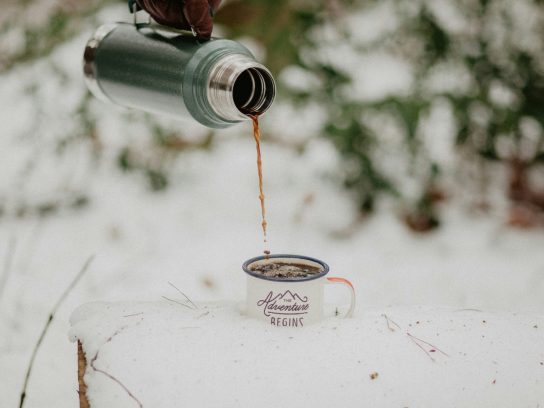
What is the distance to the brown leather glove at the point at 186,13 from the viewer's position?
1046mm

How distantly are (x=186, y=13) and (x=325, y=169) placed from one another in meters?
1.59

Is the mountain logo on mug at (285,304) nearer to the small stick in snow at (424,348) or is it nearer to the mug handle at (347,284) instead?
the mug handle at (347,284)

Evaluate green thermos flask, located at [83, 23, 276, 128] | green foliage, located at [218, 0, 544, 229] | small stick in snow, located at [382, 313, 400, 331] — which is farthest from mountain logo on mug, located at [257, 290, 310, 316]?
green foliage, located at [218, 0, 544, 229]

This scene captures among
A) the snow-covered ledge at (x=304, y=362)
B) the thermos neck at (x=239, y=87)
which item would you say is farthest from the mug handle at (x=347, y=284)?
the thermos neck at (x=239, y=87)

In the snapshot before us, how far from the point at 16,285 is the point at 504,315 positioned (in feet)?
4.84

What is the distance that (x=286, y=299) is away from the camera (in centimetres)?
103

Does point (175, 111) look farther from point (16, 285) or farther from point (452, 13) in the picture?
point (452, 13)

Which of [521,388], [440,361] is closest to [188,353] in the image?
[440,361]

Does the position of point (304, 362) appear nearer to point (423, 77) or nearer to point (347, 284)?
point (347, 284)

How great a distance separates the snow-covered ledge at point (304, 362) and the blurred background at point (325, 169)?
2.92ft

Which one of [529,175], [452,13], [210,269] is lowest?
[210,269]

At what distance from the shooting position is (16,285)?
2.02 metres

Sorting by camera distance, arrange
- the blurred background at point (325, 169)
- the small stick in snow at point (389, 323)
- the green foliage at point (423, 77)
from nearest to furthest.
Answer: the small stick in snow at point (389, 323), the blurred background at point (325, 169), the green foliage at point (423, 77)

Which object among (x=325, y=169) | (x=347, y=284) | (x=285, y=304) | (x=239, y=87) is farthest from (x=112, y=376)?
(x=325, y=169)
